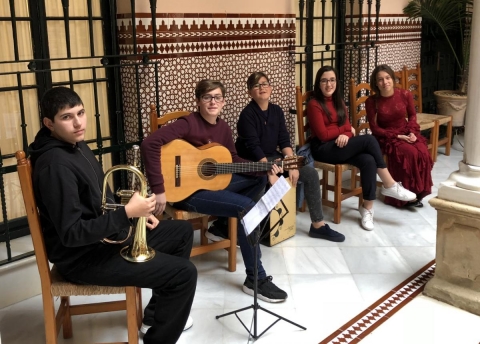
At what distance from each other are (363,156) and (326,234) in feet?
2.12

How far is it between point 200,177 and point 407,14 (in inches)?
146

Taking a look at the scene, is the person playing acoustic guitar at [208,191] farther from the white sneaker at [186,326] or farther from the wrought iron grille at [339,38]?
the wrought iron grille at [339,38]

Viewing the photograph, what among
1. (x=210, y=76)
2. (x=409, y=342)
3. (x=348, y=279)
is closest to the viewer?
(x=409, y=342)

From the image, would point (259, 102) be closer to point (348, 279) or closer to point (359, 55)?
point (348, 279)

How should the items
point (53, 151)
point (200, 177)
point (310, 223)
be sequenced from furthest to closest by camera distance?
point (310, 223) < point (200, 177) < point (53, 151)

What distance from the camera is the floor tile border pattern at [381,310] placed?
8.45 feet

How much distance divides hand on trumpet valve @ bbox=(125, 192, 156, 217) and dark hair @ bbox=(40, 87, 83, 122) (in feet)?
1.42

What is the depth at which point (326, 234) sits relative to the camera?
3.72m

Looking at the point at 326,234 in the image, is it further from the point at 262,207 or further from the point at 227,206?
the point at 262,207

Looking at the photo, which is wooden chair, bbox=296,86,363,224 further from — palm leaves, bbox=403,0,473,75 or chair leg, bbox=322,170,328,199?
palm leaves, bbox=403,0,473,75

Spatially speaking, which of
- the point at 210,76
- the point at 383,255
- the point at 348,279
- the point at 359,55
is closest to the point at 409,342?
the point at 348,279

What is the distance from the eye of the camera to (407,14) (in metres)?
5.63

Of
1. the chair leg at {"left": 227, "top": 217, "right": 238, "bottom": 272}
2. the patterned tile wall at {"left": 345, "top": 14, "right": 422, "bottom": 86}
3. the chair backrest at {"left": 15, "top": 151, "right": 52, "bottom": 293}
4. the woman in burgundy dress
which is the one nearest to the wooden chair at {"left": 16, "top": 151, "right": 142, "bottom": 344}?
the chair backrest at {"left": 15, "top": 151, "right": 52, "bottom": 293}

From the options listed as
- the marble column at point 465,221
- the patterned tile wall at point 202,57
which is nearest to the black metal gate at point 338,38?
the patterned tile wall at point 202,57
